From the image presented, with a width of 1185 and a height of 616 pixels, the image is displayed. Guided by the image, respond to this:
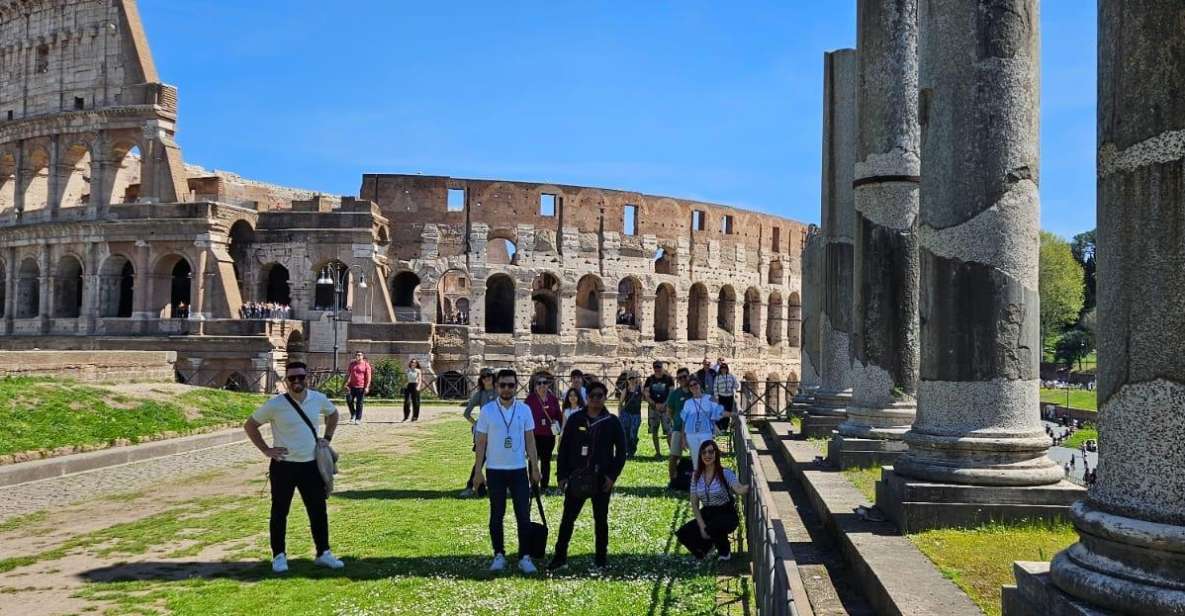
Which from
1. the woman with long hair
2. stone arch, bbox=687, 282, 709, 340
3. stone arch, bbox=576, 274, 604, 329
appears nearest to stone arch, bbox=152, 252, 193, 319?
stone arch, bbox=576, 274, 604, 329

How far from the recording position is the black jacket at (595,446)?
6.86m

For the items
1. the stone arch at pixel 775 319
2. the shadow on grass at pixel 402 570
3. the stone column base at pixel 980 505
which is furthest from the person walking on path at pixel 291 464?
the stone arch at pixel 775 319

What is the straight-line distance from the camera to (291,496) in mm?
6574

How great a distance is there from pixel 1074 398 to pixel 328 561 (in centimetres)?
4452

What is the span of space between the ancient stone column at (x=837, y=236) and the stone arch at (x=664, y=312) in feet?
90.4

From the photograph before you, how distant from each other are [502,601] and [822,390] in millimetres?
7008

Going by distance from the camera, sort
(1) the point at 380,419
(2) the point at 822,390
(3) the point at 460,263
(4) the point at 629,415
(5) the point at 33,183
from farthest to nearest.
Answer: (5) the point at 33,183, (3) the point at 460,263, (1) the point at 380,419, (4) the point at 629,415, (2) the point at 822,390

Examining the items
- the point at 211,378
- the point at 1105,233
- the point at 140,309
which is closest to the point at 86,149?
the point at 140,309

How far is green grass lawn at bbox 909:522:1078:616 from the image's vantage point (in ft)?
14.9

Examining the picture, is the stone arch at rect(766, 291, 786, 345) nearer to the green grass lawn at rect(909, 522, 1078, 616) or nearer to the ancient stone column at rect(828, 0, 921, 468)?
the ancient stone column at rect(828, 0, 921, 468)

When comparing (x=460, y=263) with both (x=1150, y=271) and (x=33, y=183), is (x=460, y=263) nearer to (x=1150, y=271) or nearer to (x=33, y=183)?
(x=33, y=183)

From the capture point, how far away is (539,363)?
36.6m

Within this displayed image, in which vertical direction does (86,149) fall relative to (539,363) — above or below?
above

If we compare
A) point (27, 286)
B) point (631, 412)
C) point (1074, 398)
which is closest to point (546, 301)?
point (27, 286)
